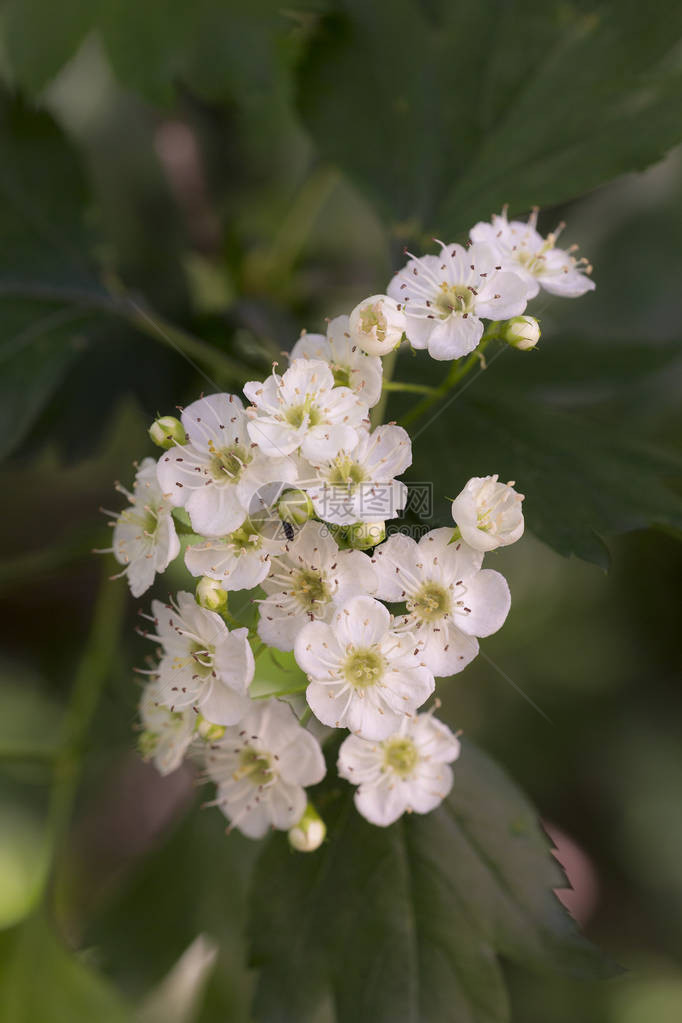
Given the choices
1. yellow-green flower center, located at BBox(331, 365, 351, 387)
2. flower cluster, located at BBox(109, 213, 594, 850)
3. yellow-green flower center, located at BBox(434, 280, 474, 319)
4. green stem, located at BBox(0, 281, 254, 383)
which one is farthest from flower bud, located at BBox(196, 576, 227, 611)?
green stem, located at BBox(0, 281, 254, 383)

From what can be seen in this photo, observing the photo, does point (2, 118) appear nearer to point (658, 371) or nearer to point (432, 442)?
point (432, 442)

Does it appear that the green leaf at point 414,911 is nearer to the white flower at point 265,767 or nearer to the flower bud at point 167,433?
the white flower at point 265,767

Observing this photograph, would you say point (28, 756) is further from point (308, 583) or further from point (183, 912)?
point (308, 583)

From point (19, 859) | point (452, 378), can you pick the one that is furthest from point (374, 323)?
point (19, 859)

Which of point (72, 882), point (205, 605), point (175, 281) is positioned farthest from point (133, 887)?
point (175, 281)

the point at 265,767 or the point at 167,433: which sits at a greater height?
the point at 167,433
